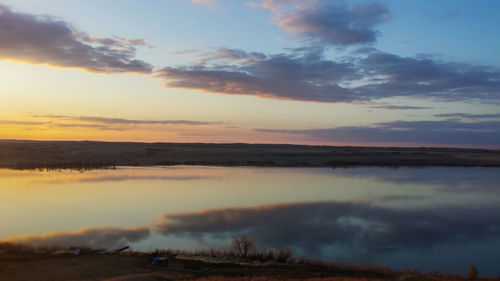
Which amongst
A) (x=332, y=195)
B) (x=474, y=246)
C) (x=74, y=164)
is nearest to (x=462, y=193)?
(x=332, y=195)

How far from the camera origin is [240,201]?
23141 millimetres

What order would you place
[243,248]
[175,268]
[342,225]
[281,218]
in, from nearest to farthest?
[175,268] < [243,248] < [342,225] < [281,218]

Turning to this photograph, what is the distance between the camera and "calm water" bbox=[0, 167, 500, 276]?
1351cm

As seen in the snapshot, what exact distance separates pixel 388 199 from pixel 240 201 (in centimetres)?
927

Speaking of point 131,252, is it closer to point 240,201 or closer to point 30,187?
point 240,201

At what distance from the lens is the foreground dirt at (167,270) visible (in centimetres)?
942

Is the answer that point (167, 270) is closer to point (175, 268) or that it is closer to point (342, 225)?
point (175, 268)

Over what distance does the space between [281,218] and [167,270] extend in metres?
8.75

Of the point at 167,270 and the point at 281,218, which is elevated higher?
the point at 167,270

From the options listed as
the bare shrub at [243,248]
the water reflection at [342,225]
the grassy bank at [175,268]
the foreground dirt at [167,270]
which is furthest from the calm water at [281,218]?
the foreground dirt at [167,270]

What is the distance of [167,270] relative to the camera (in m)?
10.3

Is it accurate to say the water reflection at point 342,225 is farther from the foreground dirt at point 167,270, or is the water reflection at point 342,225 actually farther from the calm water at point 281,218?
the foreground dirt at point 167,270

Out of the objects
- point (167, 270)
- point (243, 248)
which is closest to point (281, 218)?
point (243, 248)

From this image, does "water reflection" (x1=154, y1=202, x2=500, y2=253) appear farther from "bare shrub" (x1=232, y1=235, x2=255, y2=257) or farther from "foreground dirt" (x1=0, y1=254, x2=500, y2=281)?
"foreground dirt" (x1=0, y1=254, x2=500, y2=281)
